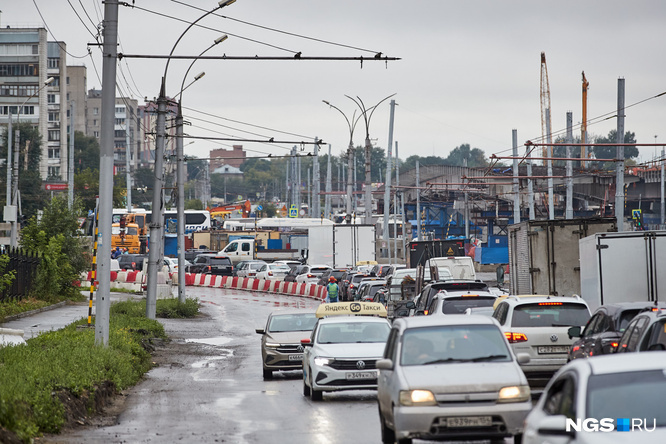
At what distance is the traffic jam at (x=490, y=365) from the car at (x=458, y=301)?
0.09 feet

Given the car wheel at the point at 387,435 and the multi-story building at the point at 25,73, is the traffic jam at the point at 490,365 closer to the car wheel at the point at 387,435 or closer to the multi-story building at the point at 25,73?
the car wheel at the point at 387,435

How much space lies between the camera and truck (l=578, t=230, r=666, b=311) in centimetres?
2175

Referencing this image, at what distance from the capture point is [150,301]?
31.4 meters

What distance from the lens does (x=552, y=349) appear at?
16.2m

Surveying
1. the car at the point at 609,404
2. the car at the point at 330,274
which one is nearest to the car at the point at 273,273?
the car at the point at 330,274

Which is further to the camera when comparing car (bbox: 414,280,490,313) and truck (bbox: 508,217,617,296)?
truck (bbox: 508,217,617,296)

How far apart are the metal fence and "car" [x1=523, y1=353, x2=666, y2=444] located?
27783 millimetres

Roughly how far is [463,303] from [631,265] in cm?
369

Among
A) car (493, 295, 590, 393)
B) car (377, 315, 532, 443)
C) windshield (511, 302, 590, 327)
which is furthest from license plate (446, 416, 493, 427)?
windshield (511, 302, 590, 327)

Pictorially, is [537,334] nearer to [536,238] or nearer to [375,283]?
[536,238]

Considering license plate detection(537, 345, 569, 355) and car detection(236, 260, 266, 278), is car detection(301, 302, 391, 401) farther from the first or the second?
car detection(236, 260, 266, 278)

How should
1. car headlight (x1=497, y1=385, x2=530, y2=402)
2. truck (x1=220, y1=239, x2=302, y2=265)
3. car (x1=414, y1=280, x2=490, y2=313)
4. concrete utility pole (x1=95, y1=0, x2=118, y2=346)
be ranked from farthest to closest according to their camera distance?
truck (x1=220, y1=239, x2=302, y2=265) → car (x1=414, y1=280, x2=490, y2=313) → concrete utility pole (x1=95, y1=0, x2=118, y2=346) → car headlight (x1=497, y1=385, x2=530, y2=402)

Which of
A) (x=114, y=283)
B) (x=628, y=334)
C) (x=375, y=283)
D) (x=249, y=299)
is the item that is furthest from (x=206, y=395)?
(x=114, y=283)

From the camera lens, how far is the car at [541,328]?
16.1 metres
